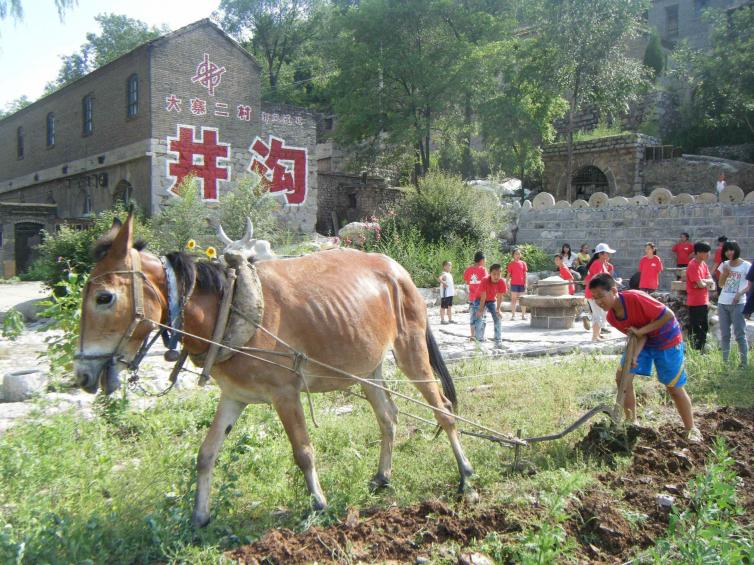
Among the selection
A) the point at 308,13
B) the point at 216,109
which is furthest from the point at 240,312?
the point at 308,13

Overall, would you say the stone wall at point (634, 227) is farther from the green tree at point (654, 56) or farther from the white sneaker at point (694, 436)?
the green tree at point (654, 56)

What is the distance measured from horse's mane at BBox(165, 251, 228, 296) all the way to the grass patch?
3.91 feet

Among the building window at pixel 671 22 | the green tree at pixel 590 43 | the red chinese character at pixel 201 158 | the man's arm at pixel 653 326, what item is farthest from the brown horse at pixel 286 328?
the building window at pixel 671 22

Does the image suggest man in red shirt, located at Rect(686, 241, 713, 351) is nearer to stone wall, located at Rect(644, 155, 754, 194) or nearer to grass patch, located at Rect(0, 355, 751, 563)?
grass patch, located at Rect(0, 355, 751, 563)

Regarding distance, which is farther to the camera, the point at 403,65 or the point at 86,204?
the point at 403,65

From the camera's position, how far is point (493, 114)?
23.7 m

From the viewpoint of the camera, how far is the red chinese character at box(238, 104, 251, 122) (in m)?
20.0

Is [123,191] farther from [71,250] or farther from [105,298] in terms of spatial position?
[105,298]

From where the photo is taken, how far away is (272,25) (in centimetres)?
3566

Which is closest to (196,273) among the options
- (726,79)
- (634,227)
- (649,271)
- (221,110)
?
(649,271)

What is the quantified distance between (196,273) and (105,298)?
545 millimetres

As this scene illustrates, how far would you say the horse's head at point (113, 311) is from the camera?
121 inches

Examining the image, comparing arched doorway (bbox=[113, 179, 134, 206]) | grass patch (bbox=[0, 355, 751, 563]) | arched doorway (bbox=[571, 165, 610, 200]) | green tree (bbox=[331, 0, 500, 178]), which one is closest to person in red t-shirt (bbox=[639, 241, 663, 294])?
grass patch (bbox=[0, 355, 751, 563])

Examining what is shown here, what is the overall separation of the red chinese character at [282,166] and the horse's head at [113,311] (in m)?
17.3
